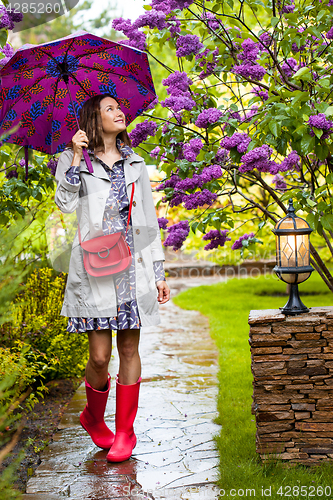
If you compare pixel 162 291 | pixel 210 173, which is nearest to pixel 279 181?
pixel 210 173

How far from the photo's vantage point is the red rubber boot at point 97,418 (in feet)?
8.44

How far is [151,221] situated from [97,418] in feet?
3.59

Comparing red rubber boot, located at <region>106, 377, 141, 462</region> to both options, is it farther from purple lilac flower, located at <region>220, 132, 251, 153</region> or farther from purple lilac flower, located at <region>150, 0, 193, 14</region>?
purple lilac flower, located at <region>150, 0, 193, 14</region>

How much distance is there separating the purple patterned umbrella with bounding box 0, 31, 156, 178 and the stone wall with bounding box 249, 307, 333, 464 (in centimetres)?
148

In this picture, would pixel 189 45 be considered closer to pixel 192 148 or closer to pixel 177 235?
pixel 192 148

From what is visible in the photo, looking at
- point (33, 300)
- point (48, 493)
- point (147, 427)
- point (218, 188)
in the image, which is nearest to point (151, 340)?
point (33, 300)

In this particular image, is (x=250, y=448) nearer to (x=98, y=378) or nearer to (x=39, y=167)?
(x=98, y=378)

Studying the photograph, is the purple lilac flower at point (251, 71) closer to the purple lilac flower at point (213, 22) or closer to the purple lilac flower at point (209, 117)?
the purple lilac flower at point (209, 117)

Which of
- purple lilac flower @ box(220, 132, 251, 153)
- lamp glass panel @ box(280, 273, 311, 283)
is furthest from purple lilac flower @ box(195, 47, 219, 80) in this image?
lamp glass panel @ box(280, 273, 311, 283)

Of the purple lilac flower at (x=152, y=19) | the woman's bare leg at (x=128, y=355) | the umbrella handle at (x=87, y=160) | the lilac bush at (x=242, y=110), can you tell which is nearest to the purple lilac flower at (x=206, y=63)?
the lilac bush at (x=242, y=110)

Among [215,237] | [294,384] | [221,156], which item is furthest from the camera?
[215,237]

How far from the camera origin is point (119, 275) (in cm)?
248

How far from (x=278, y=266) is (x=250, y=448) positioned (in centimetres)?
95

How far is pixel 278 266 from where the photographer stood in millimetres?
2484
